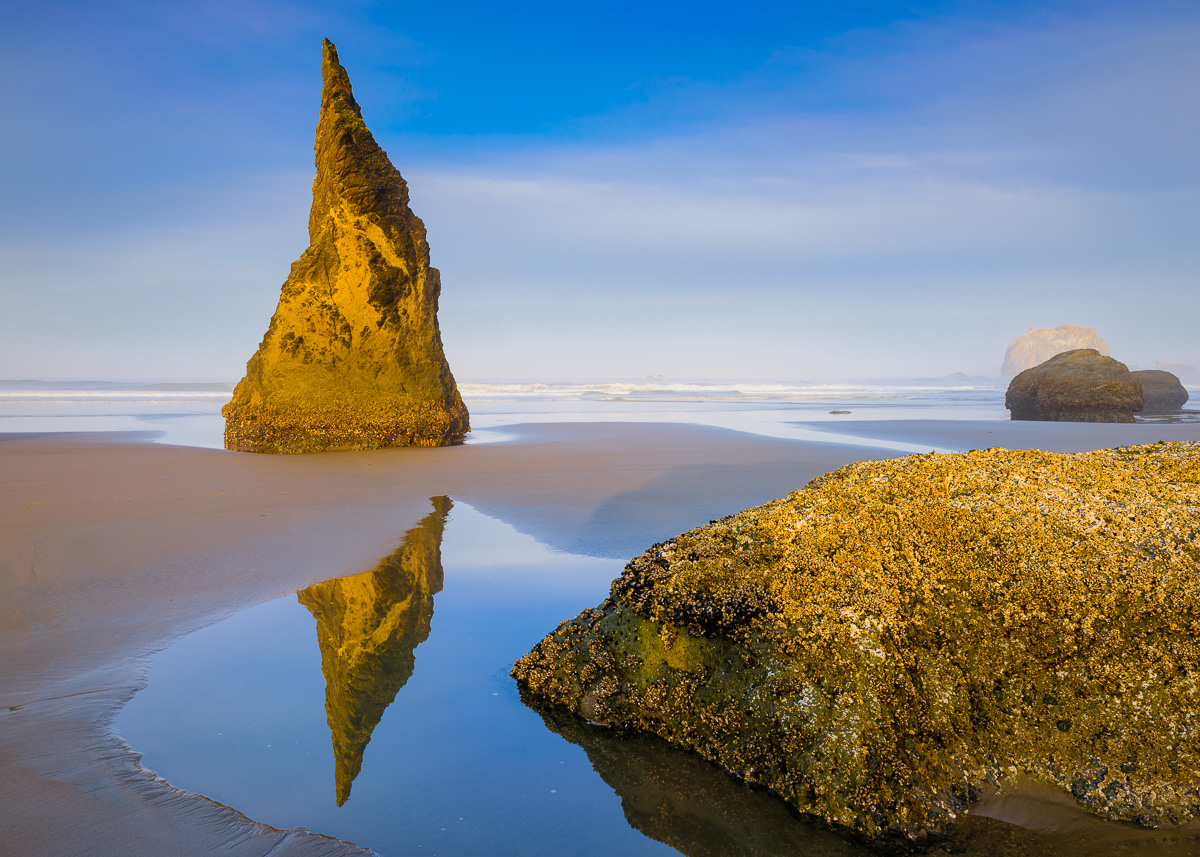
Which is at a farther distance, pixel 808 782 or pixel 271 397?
pixel 271 397

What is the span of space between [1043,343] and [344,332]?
6543 inches

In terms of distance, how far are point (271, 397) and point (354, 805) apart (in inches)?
417

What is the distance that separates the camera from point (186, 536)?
5.50 metres

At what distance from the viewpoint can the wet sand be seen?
2131 millimetres

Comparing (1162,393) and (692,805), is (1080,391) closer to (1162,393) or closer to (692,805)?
(1162,393)

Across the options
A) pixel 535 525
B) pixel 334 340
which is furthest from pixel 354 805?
pixel 334 340

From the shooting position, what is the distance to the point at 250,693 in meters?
2.90

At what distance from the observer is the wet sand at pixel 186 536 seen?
213cm

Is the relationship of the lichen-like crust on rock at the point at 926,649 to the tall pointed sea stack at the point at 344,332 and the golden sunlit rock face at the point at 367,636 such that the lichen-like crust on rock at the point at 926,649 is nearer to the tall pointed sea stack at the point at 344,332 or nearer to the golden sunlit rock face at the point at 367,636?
the golden sunlit rock face at the point at 367,636

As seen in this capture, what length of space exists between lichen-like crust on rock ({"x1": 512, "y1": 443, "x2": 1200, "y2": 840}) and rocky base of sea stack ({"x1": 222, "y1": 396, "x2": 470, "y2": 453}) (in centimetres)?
959

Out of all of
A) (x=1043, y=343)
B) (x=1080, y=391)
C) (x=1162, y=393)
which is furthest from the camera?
(x=1043, y=343)

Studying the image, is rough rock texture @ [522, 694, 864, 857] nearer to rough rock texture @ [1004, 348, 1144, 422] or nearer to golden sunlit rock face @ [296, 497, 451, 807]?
golden sunlit rock face @ [296, 497, 451, 807]

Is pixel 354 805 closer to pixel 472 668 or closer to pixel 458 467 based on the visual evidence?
pixel 472 668

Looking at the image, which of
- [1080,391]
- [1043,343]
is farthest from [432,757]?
[1043,343]
